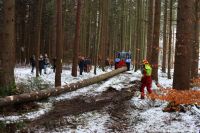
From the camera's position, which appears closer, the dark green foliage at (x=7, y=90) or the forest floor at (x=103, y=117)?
the forest floor at (x=103, y=117)

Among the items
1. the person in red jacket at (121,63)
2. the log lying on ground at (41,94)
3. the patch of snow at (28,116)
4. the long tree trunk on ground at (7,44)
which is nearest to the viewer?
the patch of snow at (28,116)

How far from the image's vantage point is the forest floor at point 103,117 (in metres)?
10.1

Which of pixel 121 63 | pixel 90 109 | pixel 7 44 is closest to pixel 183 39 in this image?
pixel 90 109

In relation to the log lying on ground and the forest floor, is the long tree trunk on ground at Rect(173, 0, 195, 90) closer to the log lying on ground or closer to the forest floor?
the forest floor

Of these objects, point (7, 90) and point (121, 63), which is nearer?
point (7, 90)

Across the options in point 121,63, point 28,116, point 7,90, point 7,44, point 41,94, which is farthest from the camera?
point 121,63

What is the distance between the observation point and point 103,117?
1150 cm

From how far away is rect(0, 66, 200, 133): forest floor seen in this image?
10.1 metres

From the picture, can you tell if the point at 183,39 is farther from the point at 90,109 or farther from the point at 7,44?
the point at 7,44

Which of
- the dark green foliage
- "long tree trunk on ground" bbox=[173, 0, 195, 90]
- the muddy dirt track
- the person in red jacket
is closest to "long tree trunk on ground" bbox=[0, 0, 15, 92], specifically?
the dark green foliage

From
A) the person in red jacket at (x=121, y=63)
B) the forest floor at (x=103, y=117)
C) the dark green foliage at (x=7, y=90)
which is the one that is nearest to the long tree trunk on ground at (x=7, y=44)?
the dark green foliage at (x=7, y=90)

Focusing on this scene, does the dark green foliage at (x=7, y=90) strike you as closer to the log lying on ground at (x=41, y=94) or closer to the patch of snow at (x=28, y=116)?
the log lying on ground at (x=41, y=94)

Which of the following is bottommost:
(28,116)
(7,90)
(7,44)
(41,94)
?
(28,116)

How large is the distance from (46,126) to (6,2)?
247 inches
